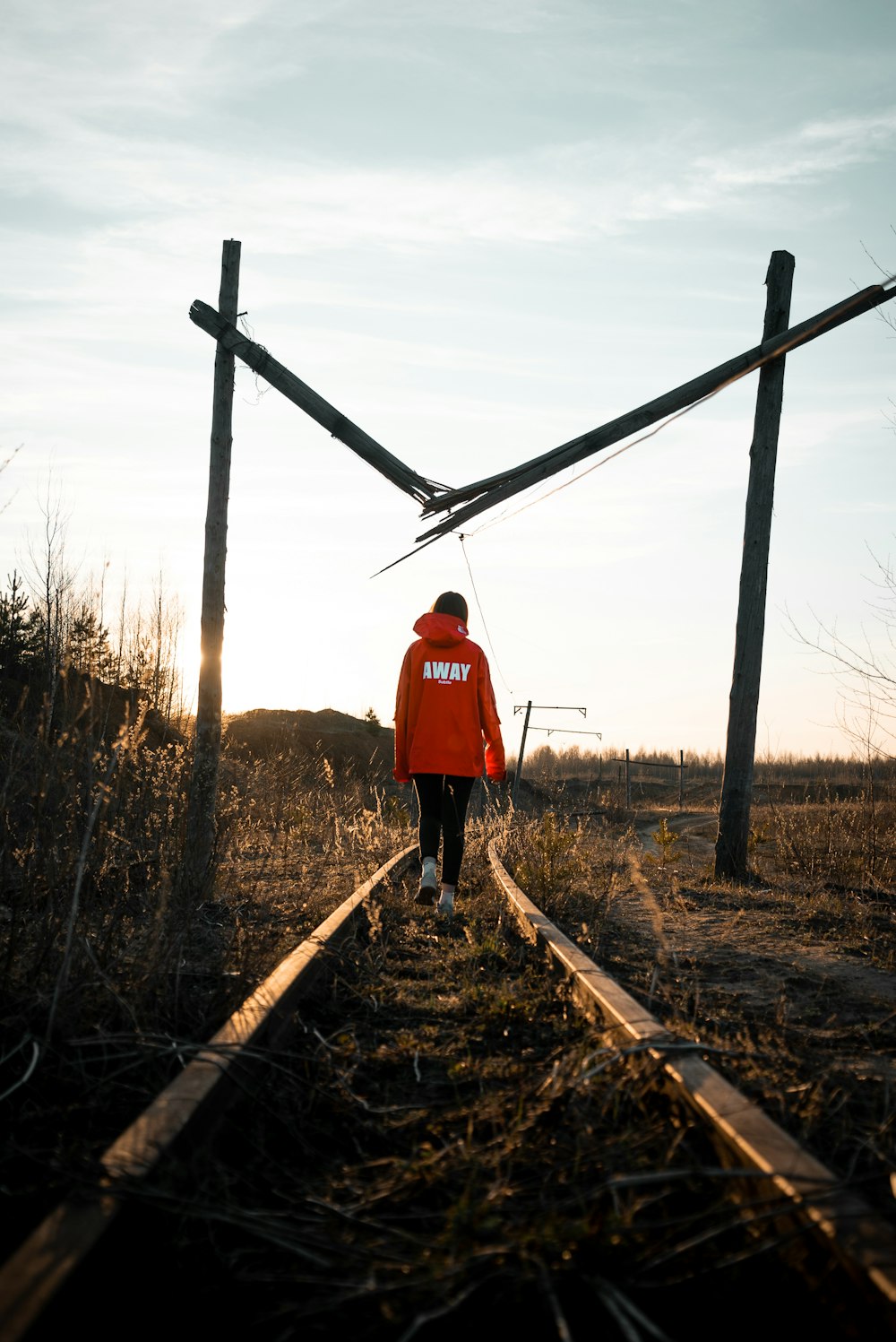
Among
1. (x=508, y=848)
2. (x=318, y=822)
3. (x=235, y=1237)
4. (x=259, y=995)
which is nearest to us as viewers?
(x=235, y=1237)

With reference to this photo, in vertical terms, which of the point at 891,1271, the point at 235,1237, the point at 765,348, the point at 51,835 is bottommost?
the point at 235,1237

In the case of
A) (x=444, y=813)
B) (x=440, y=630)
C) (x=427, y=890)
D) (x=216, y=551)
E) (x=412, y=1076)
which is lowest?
(x=412, y=1076)

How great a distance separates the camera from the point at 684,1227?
2.05 metres

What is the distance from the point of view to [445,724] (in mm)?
7047

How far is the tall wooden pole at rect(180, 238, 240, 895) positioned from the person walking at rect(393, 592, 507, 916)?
1792mm

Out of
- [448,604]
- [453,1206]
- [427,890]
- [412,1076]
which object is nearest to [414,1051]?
[412,1076]

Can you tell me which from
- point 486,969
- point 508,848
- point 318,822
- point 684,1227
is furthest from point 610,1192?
point 318,822

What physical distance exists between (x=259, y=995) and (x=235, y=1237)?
154 centimetres

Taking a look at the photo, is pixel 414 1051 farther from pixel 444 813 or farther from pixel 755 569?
pixel 755 569

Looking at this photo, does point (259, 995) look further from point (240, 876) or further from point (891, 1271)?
point (240, 876)

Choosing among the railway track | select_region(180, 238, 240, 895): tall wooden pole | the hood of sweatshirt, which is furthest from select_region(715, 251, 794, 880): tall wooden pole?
the railway track

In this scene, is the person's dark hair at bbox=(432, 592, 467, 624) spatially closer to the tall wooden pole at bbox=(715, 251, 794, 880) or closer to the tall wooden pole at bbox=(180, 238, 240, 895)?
the tall wooden pole at bbox=(180, 238, 240, 895)

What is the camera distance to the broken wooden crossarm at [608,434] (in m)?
8.99

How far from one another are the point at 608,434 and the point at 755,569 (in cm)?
229
